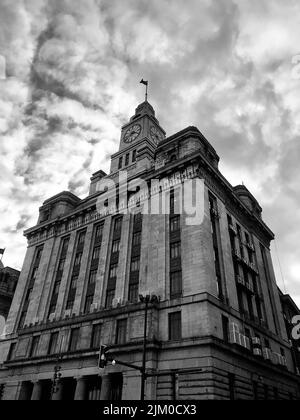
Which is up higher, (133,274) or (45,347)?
(133,274)

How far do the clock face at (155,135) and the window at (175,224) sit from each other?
2421cm

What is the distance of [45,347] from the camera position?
3575 cm

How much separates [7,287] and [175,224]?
114 ft

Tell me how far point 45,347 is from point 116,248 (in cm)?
1300

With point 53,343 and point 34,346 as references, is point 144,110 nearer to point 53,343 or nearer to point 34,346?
point 53,343

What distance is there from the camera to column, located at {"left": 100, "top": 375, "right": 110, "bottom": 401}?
93.0 feet

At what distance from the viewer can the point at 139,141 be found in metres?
54.3

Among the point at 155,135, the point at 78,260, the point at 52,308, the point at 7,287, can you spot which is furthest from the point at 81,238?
the point at 155,135

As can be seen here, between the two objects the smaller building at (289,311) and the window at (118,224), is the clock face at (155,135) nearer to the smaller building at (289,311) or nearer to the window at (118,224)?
the window at (118,224)

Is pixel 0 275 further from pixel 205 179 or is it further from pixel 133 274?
pixel 205 179

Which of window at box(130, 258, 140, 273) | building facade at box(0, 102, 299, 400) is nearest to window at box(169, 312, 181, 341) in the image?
building facade at box(0, 102, 299, 400)
